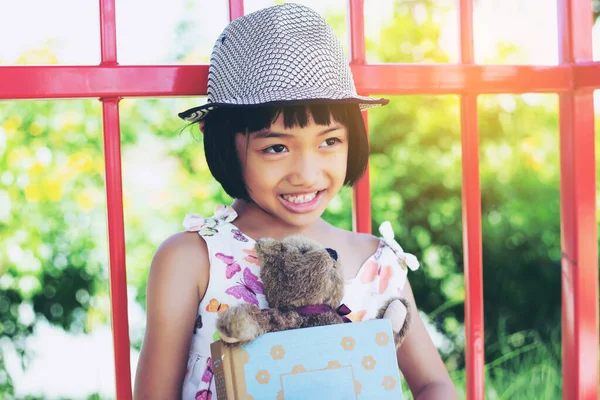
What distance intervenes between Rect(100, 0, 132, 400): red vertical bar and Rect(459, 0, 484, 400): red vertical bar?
64 cm

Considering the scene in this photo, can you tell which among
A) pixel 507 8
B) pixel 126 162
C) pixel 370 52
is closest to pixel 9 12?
pixel 126 162

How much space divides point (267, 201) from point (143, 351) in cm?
32

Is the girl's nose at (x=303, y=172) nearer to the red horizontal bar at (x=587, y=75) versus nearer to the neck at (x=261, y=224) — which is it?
the neck at (x=261, y=224)

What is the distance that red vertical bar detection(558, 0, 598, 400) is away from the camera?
154 centimetres

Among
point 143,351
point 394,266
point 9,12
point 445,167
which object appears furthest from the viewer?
point 445,167

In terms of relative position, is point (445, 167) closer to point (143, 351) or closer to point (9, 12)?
point (9, 12)

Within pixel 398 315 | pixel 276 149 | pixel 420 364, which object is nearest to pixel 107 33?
pixel 276 149

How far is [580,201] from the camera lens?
1.55 metres

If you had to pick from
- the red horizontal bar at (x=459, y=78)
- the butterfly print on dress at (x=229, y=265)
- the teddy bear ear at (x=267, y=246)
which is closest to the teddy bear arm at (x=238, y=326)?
the teddy bear ear at (x=267, y=246)

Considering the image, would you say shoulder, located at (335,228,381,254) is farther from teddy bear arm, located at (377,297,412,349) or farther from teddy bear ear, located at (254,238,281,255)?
teddy bear ear, located at (254,238,281,255)

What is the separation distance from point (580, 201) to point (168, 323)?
2.73 ft

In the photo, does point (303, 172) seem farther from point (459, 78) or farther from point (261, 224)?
point (459, 78)

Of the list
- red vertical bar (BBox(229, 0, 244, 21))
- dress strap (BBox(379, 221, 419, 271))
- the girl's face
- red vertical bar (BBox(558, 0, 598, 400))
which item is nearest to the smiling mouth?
the girl's face

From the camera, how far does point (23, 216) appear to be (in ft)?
8.92
